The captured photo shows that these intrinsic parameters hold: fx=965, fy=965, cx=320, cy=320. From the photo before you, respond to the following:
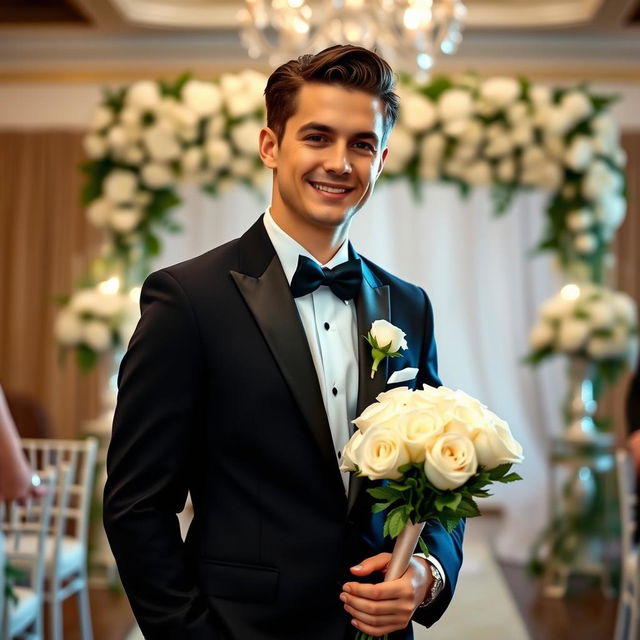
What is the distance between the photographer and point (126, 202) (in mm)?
6102

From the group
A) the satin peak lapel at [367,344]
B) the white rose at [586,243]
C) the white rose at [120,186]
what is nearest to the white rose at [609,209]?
the white rose at [586,243]

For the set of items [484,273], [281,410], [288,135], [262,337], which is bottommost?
[281,410]

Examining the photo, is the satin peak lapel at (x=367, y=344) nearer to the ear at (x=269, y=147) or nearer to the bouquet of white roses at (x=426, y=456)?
the bouquet of white roses at (x=426, y=456)

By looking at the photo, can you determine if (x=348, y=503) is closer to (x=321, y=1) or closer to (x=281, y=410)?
(x=281, y=410)

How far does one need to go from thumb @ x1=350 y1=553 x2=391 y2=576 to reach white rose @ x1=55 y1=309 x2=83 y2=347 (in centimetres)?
441

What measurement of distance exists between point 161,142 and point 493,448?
464 centimetres

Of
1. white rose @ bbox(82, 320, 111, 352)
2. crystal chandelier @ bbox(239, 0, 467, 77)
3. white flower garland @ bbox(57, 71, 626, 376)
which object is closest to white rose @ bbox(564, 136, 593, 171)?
white flower garland @ bbox(57, 71, 626, 376)

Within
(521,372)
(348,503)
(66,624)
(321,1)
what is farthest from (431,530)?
(521,372)

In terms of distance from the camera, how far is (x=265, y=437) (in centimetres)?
173

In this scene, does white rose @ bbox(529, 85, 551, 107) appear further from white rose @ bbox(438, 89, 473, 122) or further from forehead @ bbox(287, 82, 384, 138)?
forehead @ bbox(287, 82, 384, 138)

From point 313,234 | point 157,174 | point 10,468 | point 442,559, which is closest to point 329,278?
point 313,234

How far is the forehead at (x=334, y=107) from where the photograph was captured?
176cm

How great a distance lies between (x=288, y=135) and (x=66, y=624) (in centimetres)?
420

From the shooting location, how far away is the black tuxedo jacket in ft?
5.59
